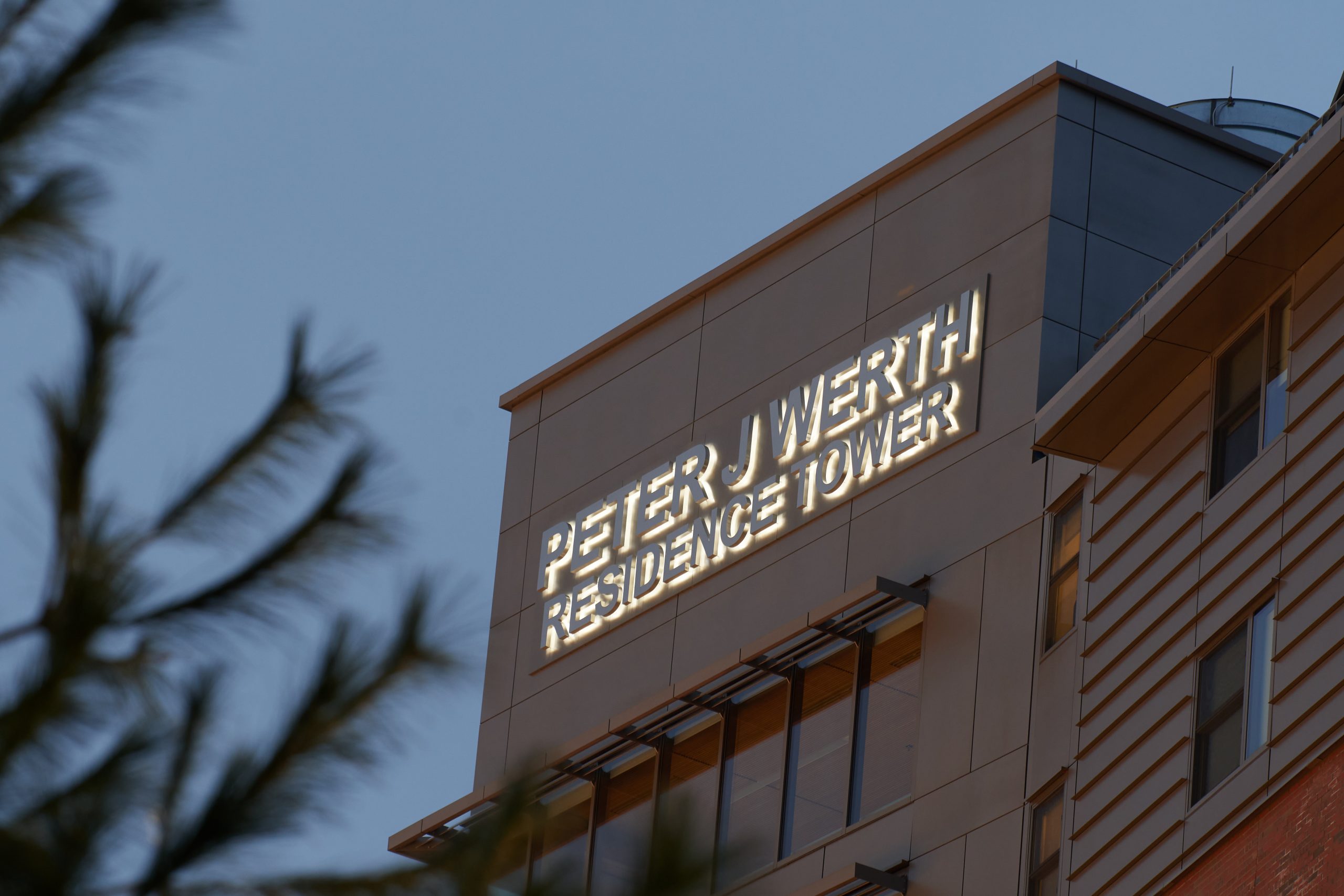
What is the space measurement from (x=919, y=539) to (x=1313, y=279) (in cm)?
684

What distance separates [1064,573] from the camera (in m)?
27.4

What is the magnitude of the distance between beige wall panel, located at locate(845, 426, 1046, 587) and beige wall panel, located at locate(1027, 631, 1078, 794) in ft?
6.34

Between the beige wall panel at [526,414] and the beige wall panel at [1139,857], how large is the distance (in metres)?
14.3

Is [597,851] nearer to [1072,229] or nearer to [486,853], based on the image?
[1072,229]

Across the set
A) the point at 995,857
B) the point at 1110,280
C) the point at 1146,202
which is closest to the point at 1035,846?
the point at 995,857

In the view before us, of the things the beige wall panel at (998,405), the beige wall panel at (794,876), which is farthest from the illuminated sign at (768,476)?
the beige wall panel at (794,876)

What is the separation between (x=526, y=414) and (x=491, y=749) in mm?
5367

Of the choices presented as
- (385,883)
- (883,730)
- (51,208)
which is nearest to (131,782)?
(385,883)

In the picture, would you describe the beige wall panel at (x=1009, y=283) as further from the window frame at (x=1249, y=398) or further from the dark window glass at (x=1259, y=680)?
the dark window glass at (x=1259, y=680)

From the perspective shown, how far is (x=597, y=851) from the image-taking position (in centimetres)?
3144

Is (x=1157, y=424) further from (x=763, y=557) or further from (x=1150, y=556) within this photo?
(x=763, y=557)

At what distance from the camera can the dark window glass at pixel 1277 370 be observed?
24.5m

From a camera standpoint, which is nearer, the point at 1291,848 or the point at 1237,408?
the point at 1291,848

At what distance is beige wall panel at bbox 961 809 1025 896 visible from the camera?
26.2 metres
